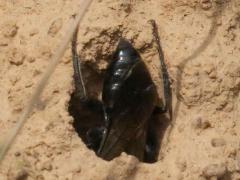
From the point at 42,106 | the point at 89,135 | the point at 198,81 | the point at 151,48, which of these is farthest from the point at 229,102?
the point at 42,106

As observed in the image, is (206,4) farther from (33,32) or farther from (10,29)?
(10,29)

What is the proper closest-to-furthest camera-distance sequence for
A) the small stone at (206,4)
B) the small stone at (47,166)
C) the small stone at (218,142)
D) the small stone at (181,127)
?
the small stone at (47,166) < the small stone at (218,142) < the small stone at (181,127) < the small stone at (206,4)

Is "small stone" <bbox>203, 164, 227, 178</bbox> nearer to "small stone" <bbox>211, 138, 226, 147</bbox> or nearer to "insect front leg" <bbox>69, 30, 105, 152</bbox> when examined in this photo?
"small stone" <bbox>211, 138, 226, 147</bbox>

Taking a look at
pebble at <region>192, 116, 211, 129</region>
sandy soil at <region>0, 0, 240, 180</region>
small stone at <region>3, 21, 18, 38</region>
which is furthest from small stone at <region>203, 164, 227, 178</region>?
small stone at <region>3, 21, 18, 38</region>

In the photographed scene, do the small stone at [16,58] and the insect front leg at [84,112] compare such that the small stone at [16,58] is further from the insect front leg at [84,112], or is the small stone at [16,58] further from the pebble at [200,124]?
the pebble at [200,124]

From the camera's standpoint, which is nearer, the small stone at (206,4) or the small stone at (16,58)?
the small stone at (16,58)

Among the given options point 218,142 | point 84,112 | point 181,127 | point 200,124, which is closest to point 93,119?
point 84,112

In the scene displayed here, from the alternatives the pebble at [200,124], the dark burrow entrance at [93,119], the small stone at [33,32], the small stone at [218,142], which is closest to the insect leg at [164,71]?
the dark burrow entrance at [93,119]
